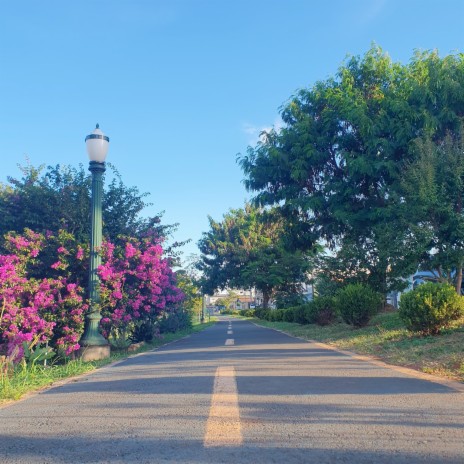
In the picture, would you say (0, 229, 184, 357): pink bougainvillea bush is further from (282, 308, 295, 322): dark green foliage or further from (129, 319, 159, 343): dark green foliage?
(282, 308, 295, 322): dark green foliage

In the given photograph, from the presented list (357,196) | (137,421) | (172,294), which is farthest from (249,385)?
(357,196)

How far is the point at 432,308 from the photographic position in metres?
9.71

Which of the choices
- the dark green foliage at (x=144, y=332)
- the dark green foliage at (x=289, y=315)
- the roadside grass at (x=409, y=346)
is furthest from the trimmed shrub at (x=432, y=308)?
the dark green foliage at (x=289, y=315)

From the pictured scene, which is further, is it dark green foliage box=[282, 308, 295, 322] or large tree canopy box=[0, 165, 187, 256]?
dark green foliage box=[282, 308, 295, 322]

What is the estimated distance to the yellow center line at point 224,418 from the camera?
354cm

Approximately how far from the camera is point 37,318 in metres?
10.5

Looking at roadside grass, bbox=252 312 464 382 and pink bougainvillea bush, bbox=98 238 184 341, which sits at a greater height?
pink bougainvillea bush, bbox=98 238 184 341

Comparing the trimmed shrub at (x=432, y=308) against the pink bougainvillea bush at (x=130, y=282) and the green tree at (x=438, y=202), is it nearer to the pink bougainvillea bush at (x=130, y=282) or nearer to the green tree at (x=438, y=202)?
the green tree at (x=438, y=202)

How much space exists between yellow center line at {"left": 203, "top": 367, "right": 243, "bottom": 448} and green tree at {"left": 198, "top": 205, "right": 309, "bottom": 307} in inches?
1074

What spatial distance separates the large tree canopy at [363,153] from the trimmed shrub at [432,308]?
1.83m

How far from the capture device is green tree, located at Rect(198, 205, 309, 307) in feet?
119

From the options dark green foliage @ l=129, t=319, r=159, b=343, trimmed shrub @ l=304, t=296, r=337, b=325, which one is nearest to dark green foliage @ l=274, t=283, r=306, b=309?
trimmed shrub @ l=304, t=296, r=337, b=325

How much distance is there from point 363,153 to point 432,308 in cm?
672

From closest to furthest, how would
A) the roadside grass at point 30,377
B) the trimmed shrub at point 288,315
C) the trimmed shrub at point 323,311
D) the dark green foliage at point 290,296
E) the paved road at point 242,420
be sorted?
the paved road at point 242,420
the roadside grass at point 30,377
the trimmed shrub at point 323,311
the trimmed shrub at point 288,315
the dark green foliage at point 290,296
